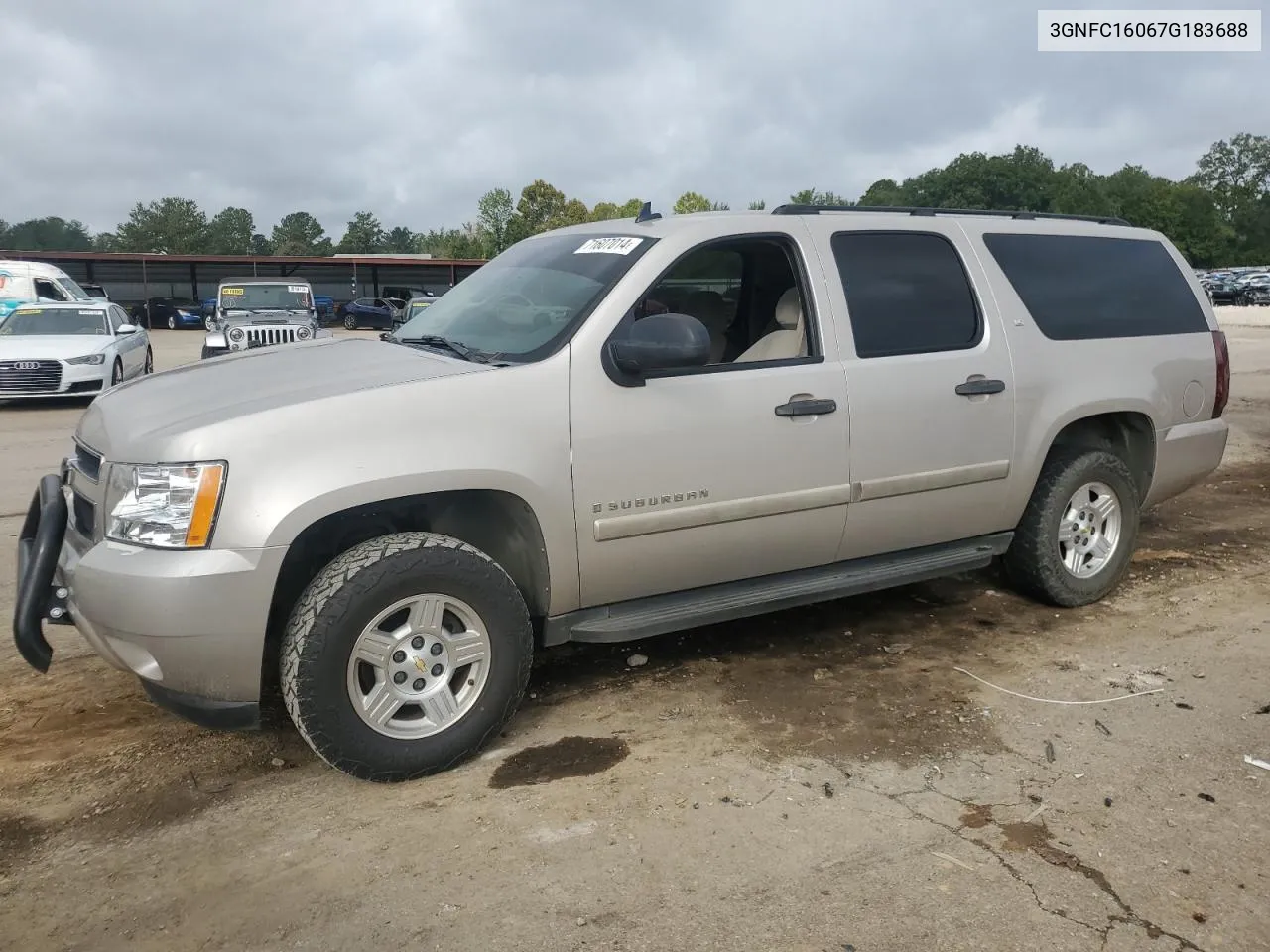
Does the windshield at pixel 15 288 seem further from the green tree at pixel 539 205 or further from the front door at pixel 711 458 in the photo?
the green tree at pixel 539 205

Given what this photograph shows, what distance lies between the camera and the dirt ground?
2666 millimetres

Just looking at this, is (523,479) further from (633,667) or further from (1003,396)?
(1003,396)

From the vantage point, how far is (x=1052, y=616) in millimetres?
5113

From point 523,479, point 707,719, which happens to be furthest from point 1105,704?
point 523,479

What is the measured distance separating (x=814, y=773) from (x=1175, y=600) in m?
2.88

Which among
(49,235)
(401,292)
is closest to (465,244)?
(401,292)

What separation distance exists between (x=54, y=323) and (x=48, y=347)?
4.12ft

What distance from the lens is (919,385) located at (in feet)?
14.3

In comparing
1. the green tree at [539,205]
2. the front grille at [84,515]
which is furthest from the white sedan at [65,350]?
the green tree at [539,205]

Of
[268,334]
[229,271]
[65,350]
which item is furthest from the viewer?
[229,271]

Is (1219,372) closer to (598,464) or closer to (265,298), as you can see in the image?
(598,464)

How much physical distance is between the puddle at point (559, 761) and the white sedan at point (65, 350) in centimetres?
1141

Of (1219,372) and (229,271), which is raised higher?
(229,271)

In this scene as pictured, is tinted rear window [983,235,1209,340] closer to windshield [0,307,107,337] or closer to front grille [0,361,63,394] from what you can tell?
front grille [0,361,63,394]
